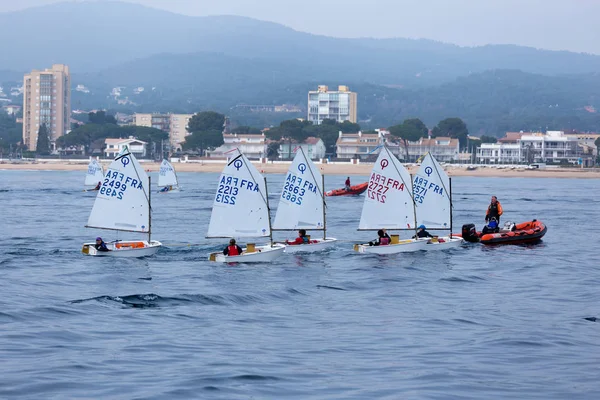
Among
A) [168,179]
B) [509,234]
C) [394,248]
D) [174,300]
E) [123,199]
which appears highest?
[123,199]

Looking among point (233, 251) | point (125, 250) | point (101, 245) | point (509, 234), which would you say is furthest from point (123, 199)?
point (509, 234)

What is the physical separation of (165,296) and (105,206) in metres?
12.9

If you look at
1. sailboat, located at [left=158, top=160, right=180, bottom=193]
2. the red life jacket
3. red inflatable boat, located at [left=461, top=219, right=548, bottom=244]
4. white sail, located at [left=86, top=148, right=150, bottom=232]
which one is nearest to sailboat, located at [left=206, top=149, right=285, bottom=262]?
the red life jacket

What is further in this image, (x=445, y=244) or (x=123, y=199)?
(x=445, y=244)

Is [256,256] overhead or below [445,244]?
below

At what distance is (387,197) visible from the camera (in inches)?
1924

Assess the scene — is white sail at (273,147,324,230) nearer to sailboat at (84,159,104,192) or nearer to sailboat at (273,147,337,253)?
sailboat at (273,147,337,253)

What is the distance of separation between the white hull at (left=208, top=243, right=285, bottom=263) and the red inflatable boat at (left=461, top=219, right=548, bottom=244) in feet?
38.2

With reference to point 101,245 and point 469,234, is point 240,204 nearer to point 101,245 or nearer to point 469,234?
point 101,245

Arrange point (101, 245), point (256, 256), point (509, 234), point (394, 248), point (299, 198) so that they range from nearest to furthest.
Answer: point (256, 256) → point (101, 245) → point (394, 248) → point (299, 198) → point (509, 234)

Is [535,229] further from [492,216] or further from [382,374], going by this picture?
[382,374]

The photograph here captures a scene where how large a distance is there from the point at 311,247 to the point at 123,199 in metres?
8.99

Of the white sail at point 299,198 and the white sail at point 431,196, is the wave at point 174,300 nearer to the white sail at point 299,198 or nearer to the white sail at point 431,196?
the white sail at point 299,198

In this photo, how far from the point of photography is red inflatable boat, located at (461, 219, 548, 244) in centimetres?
5069
